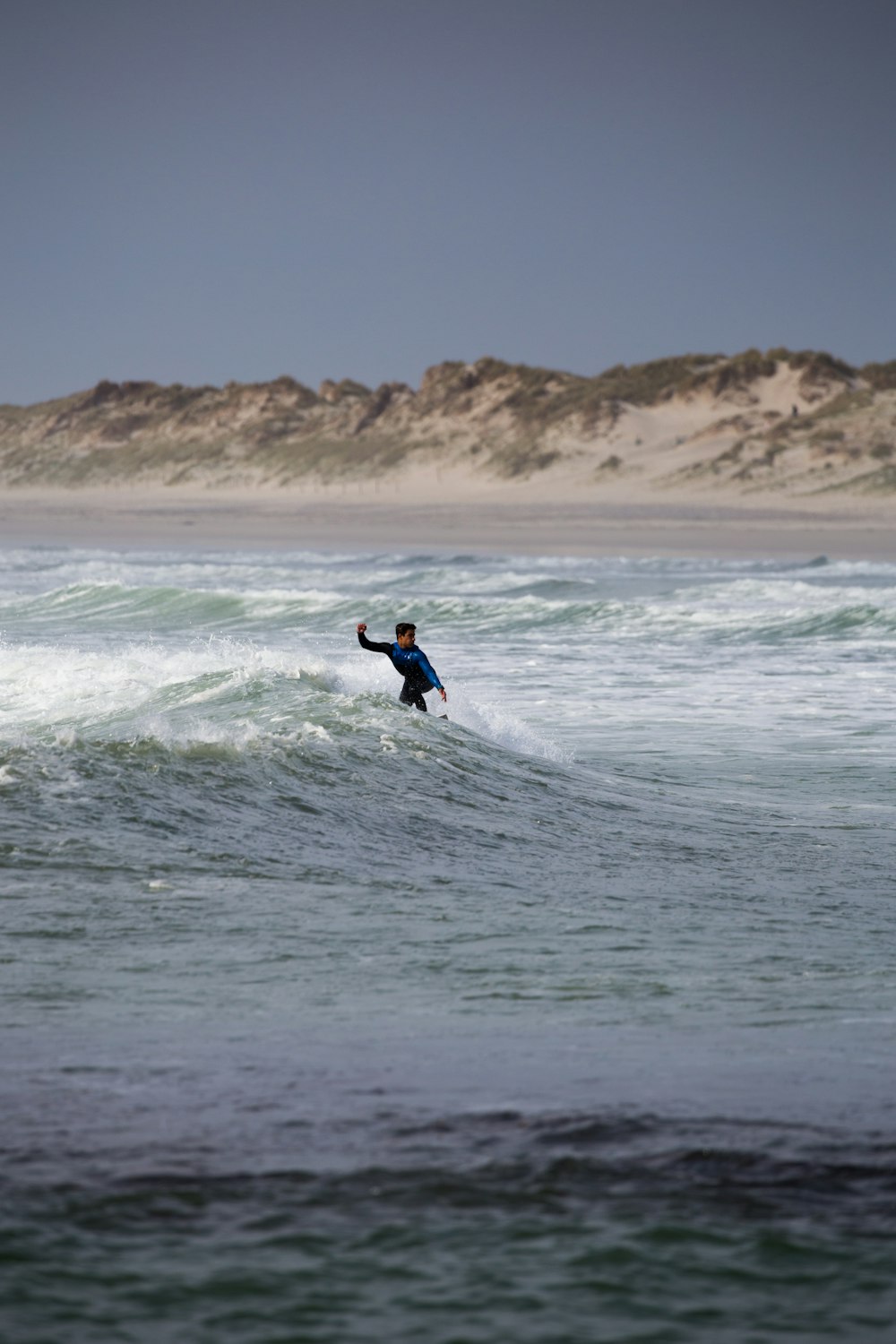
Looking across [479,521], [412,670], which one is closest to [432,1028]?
[412,670]

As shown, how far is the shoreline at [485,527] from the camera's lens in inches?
2872

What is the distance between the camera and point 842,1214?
173 inches

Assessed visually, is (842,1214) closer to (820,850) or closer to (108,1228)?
(108,1228)

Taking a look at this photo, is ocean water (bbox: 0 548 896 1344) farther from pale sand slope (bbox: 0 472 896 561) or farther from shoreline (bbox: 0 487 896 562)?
pale sand slope (bbox: 0 472 896 561)

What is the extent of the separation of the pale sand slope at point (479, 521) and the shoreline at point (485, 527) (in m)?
0.12

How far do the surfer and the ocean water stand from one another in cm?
19

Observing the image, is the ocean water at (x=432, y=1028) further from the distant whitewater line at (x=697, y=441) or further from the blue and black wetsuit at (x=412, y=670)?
the distant whitewater line at (x=697, y=441)

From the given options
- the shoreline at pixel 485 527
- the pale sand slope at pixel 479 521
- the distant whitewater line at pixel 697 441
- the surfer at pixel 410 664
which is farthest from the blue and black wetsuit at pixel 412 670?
the distant whitewater line at pixel 697 441

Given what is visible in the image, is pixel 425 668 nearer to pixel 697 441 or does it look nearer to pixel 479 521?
pixel 479 521

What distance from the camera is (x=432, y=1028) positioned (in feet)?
19.9

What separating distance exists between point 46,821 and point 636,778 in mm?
5216

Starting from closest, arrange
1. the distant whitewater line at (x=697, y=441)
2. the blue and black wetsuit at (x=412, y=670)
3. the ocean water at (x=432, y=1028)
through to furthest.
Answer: the ocean water at (x=432, y=1028) < the blue and black wetsuit at (x=412, y=670) < the distant whitewater line at (x=697, y=441)

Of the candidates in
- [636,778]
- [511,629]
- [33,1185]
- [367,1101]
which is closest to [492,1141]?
[367,1101]

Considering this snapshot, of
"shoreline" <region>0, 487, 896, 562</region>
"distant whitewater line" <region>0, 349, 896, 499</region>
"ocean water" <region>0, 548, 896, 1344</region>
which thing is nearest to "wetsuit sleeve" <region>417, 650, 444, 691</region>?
"ocean water" <region>0, 548, 896, 1344</region>
